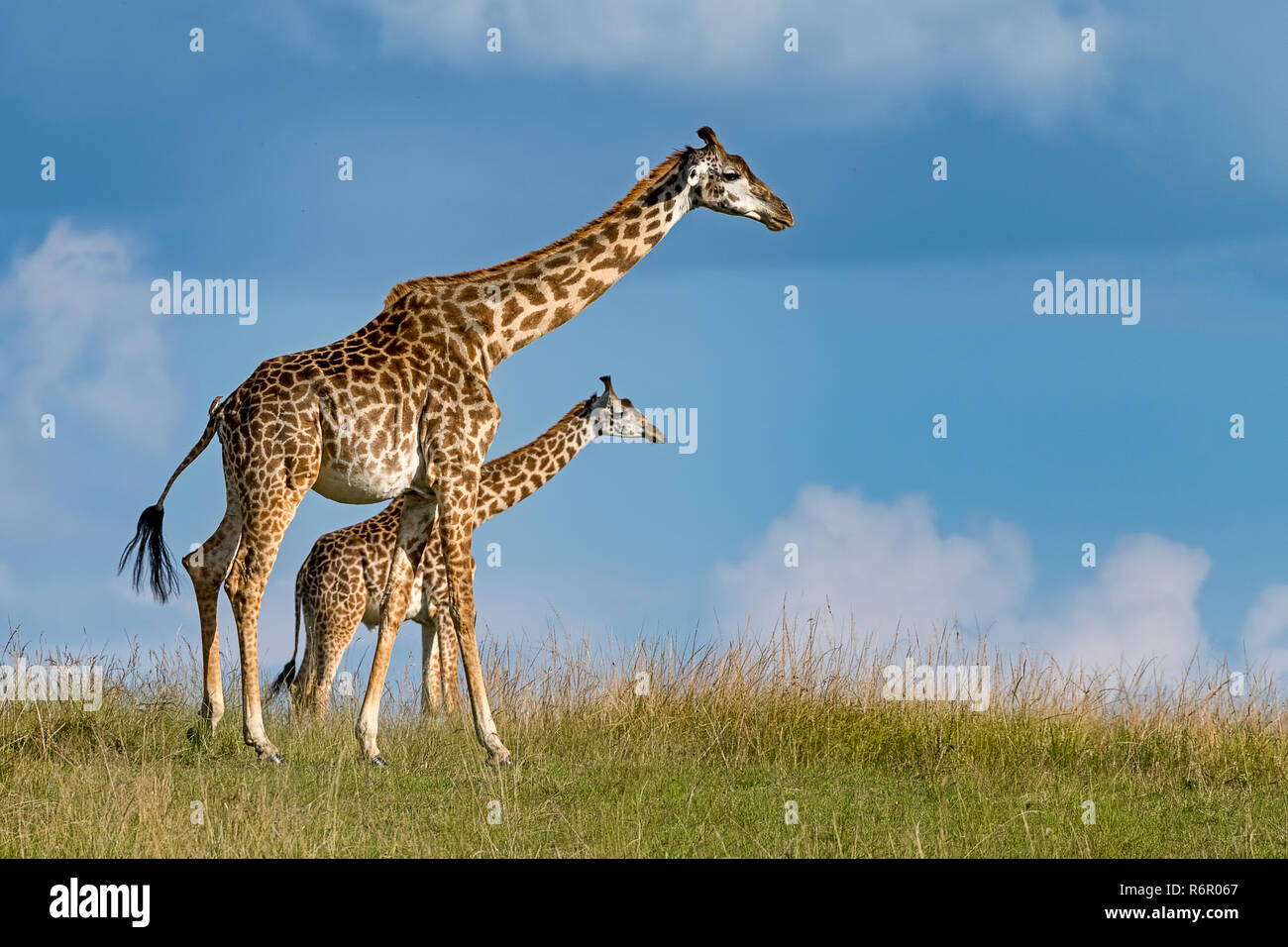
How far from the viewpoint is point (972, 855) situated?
8.61 meters

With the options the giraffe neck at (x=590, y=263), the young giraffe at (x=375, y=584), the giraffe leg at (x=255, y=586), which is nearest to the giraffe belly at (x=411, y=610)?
the young giraffe at (x=375, y=584)

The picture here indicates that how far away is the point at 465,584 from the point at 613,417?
14.9 ft

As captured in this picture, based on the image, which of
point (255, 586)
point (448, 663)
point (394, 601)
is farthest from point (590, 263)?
point (448, 663)

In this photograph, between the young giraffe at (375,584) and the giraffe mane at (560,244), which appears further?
the young giraffe at (375,584)

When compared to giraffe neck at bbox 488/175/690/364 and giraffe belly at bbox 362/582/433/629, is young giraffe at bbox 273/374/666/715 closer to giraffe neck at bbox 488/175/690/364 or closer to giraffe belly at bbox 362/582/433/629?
giraffe belly at bbox 362/582/433/629

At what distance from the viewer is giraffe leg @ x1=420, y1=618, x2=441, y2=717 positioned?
1364 cm

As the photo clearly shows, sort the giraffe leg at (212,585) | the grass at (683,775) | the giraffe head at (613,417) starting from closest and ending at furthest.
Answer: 1. the grass at (683,775)
2. the giraffe leg at (212,585)
3. the giraffe head at (613,417)

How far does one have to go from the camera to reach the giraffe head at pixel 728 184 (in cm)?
1187

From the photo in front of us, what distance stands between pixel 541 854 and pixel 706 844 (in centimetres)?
110

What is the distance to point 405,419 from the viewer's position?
35.5ft

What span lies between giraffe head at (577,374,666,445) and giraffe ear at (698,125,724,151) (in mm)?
3695

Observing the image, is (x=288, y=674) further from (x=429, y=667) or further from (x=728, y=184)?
(x=728, y=184)

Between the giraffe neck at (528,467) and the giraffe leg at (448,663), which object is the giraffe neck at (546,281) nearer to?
the giraffe neck at (528,467)
